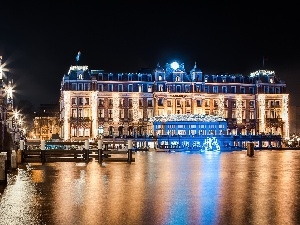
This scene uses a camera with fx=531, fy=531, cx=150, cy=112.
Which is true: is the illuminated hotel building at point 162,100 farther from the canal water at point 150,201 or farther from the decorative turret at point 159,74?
the canal water at point 150,201

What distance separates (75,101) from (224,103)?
42.4 metres

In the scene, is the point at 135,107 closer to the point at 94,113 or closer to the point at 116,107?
the point at 116,107

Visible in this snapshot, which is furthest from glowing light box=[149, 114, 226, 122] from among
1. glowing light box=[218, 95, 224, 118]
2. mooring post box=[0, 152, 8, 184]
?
mooring post box=[0, 152, 8, 184]

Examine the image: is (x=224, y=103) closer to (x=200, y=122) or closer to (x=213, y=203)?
(x=200, y=122)

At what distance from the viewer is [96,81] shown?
140500 millimetres

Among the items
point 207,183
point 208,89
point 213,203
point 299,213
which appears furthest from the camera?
point 208,89

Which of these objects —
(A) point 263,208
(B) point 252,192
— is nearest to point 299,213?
(A) point 263,208

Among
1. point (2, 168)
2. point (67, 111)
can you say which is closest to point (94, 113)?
point (67, 111)

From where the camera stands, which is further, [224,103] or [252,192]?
[224,103]

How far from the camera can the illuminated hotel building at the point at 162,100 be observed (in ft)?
462

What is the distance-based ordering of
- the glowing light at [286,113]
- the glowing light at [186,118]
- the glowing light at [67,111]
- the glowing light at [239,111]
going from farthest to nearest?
1. the glowing light at [239,111]
2. the glowing light at [286,113]
3. the glowing light at [186,118]
4. the glowing light at [67,111]

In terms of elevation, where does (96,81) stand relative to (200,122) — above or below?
above

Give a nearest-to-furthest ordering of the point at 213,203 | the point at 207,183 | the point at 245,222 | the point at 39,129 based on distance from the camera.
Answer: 1. the point at 245,222
2. the point at 213,203
3. the point at 207,183
4. the point at 39,129

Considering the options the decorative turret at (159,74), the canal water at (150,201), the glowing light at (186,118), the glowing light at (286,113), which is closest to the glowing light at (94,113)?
the glowing light at (186,118)
